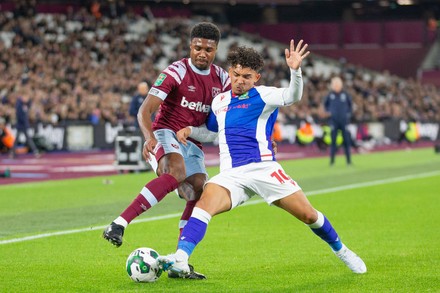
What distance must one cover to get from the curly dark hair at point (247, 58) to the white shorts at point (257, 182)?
818 millimetres

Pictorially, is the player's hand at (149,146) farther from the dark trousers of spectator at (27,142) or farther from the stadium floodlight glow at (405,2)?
the stadium floodlight glow at (405,2)

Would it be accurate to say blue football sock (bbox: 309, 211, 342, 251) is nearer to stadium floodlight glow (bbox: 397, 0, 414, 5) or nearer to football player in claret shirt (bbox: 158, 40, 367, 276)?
football player in claret shirt (bbox: 158, 40, 367, 276)

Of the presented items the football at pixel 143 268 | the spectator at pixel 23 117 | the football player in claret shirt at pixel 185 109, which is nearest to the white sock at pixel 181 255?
the football at pixel 143 268

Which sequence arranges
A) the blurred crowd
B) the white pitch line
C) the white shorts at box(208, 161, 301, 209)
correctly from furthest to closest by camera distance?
the blurred crowd, the white pitch line, the white shorts at box(208, 161, 301, 209)

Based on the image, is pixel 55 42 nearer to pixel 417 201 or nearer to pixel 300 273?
pixel 417 201

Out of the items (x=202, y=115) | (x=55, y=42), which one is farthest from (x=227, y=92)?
(x=55, y=42)

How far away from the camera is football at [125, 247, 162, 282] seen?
7777mm

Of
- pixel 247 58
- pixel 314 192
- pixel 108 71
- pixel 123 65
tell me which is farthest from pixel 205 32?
pixel 123 65

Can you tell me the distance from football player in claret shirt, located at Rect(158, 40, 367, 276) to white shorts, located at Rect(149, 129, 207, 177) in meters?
0.75

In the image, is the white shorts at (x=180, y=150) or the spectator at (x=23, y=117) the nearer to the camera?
the white shorts at (x=180, y=150)

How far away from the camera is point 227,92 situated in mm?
8227

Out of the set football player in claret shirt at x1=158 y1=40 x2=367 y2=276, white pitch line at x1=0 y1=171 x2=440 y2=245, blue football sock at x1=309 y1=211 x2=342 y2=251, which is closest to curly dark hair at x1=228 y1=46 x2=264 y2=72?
football player in claret shirt at x1=158 y1=40 x2=367 y2=276

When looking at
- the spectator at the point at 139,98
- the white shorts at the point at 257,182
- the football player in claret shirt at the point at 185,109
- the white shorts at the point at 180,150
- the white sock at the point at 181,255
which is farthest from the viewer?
the spectator at the point at 139,98

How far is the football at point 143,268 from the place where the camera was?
7777 millimetres
